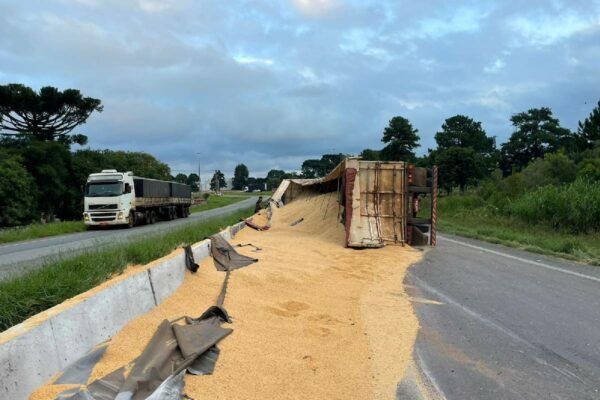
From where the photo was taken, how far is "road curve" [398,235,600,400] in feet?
14.6

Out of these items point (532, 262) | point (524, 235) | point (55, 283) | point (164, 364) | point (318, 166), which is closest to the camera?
point (164, 364)

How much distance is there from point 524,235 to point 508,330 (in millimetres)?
12960

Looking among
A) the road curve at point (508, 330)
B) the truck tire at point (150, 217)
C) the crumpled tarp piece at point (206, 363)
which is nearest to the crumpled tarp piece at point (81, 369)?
the crumpled tarp piece at point (206, 363)

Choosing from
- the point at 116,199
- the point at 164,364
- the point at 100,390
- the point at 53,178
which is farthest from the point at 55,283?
the point at 53,178

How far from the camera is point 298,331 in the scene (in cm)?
586

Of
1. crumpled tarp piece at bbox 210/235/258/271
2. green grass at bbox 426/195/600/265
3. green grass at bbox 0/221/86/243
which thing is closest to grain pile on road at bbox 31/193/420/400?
crumpled tarp piece at bbox 210/235/258/271

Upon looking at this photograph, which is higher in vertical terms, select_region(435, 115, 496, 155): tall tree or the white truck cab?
select_region(435, 115, 496, 155): tall tree

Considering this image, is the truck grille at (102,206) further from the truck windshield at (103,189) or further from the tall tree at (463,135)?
the tall tree at (463,135)

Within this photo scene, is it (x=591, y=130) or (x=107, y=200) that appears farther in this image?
(x=591, y=130)

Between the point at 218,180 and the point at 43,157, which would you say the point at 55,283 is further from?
the point at 218,180

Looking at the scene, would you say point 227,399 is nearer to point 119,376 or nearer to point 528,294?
point 119,376

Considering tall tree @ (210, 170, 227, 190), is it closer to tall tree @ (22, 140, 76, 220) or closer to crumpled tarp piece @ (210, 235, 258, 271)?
tall tree @ (22, 140, 76, 220)

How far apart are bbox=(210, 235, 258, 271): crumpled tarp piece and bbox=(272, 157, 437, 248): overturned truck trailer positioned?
15.1 feet

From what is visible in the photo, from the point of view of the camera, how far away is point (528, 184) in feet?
128
